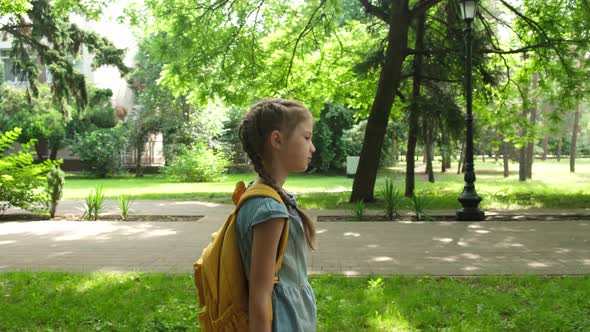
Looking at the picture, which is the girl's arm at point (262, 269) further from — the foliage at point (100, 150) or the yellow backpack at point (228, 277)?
the foliage at point (100, 150)

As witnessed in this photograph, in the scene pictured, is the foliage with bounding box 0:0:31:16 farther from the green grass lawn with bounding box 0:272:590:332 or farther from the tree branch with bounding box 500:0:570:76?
the tree branch with bounding box 500:0:570:76

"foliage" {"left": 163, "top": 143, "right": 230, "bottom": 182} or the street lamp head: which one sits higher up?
the street lamp head

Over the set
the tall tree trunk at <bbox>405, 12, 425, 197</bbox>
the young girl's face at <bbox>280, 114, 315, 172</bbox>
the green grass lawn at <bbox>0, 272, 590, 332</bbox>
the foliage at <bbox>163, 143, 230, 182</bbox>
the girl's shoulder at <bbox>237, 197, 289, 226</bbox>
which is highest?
the tall tree trunk at <bbox>405, 12, 425, 197</bbox>

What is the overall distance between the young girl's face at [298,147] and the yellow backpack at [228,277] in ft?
0.43

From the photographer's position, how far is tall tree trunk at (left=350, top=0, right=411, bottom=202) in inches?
578

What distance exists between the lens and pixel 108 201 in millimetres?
16438

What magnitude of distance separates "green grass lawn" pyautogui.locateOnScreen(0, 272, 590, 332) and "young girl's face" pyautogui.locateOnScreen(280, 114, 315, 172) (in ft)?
9.40

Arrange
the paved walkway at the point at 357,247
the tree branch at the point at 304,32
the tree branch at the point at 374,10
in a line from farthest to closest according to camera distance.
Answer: the tree branch at the point at 304,32
the tree branch at the point at 374,10
the paved walkway at the point at 357,247

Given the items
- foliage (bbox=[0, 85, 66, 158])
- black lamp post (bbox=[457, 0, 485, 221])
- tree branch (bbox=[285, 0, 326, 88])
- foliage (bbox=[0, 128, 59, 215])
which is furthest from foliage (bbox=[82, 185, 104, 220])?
foliage (bbox=[0, 85, 66, 158])

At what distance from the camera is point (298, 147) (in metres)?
2.06

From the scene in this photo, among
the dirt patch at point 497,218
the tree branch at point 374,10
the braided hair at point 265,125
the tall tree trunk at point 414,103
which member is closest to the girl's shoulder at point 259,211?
the braided hair at point 265,125

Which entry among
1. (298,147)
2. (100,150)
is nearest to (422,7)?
(298,147)

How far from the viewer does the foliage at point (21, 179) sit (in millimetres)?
11750

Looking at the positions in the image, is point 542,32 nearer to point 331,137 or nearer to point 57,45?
point 57,45
